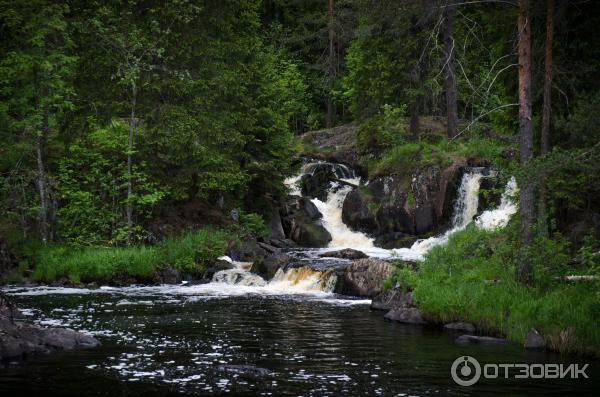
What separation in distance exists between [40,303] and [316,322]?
8329 mm

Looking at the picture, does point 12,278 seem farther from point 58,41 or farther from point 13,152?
point 58,41

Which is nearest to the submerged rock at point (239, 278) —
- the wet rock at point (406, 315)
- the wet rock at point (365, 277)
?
the wet rock at point (365, 277)

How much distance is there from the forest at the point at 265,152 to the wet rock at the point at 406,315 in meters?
0.28

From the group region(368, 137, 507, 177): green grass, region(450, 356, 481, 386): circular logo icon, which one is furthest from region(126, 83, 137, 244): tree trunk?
region(450, 356, 481, 386): circular logo icon

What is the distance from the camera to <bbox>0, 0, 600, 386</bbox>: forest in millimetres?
14602

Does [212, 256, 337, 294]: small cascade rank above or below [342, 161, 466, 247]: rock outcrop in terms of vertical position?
below

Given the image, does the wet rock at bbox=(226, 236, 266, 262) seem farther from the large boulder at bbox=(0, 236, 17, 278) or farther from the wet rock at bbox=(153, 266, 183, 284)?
the large boulder at bbox=(0, 236, 17, 278)

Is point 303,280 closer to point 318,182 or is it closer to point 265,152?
point 265,152

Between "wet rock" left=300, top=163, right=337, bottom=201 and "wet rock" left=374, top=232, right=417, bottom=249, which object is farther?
"wet rock" left=300, top=163, right=337, bottom=201

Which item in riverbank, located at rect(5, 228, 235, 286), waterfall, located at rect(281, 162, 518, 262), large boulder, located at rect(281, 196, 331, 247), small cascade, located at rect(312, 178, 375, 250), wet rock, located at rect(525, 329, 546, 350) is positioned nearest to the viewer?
wet rock, located at rect(525, 329, 546, 350)

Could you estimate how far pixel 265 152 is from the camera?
32156 mm

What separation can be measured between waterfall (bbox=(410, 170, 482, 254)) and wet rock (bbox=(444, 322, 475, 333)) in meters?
14.7

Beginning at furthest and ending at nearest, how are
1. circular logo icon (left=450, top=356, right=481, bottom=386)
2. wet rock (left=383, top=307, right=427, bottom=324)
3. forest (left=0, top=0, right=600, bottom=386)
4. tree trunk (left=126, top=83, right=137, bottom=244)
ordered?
tree trunk (left=126, top=83, right=137, bottom=244), wet rock (left=383, top=307, right=427, bottom=324), forest (left=0, top=0, right=600, bottom=386), circular logo icon (left=450, top=356, right=481, bottom=386)

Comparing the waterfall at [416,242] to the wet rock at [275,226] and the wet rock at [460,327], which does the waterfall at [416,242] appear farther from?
the wet rock at [460,327]
